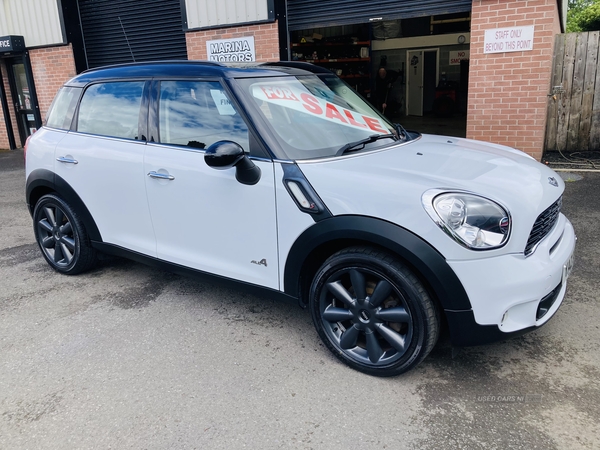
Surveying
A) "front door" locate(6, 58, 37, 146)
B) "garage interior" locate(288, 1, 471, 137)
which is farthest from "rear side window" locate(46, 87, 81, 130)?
"garage interior" locate(288, 1, 471, 137)

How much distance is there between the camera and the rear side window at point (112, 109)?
3775mm

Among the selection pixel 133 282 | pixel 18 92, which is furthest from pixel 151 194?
pixel 18 92

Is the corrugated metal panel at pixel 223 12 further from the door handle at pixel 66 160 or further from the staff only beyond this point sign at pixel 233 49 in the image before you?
the door handle at pixel 66 160

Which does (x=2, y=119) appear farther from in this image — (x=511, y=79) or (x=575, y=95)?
(x=575, y=95)

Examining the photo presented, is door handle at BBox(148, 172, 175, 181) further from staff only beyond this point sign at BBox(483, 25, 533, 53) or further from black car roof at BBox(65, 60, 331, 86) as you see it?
staff only beyond this point sign at BBox(483, 25, 533, 53)

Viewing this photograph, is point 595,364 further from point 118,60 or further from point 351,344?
point 118,60

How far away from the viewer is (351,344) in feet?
9.70

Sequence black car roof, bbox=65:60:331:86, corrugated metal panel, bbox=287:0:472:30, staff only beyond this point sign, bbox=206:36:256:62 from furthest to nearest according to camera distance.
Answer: staff only beyond this point sign, bbox=206:36:256:62, corrugated metal panel, bbox=287:0:472:30, black car roof, bbox=65:60:331:86

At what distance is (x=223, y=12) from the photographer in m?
9.45

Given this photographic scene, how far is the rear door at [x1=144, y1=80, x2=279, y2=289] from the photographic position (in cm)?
312

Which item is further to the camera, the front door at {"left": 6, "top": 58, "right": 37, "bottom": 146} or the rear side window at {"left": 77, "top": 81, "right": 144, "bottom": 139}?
the front door at {"left": 6, "top": 58, "right": 37, "bottom": 146}

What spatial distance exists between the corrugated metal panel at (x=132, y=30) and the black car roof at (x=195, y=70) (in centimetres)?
688

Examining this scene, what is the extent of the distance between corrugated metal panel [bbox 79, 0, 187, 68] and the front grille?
9220mm

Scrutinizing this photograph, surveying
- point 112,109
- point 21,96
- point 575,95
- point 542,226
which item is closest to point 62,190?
point 112,109
